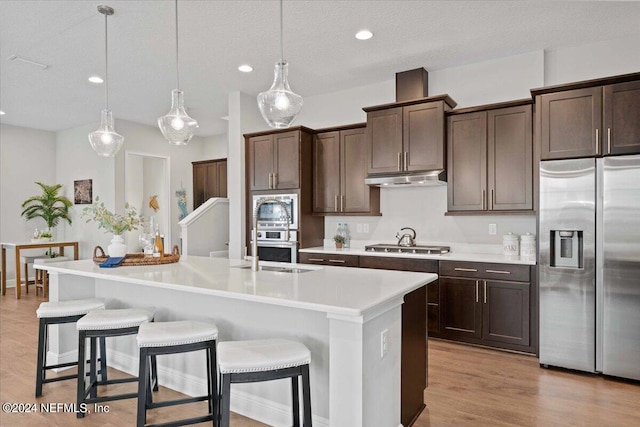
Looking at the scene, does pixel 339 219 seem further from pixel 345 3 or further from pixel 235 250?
pixel 345 3

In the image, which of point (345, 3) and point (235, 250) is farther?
point (235, 250)

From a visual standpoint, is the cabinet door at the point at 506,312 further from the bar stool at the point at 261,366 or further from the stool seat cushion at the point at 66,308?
the stool seat cushion at the point at 66,308

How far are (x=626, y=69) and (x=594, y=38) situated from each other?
16.6 inches

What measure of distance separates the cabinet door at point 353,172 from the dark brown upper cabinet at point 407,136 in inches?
8.9

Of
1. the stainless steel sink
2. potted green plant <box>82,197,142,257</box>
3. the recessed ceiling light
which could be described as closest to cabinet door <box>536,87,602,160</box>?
the recessed ceiling light

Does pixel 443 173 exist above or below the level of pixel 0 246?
above

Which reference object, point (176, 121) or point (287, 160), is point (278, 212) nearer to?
point (287, 160)

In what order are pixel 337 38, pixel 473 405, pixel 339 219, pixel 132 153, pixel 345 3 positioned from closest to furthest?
pixel 473 405 → pixel 345 3 → pixel 337 38 → pixel 339 219 → pixel 132 153

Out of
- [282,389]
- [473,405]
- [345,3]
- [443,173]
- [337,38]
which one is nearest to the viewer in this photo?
[282,389]

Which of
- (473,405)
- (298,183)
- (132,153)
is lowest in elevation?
(473,405)

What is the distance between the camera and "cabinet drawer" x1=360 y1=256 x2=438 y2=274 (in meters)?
4.02

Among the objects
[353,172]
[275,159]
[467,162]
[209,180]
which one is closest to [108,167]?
[209,180]

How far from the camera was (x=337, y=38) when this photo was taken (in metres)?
3.75

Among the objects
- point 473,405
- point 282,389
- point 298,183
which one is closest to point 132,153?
point 298,183
